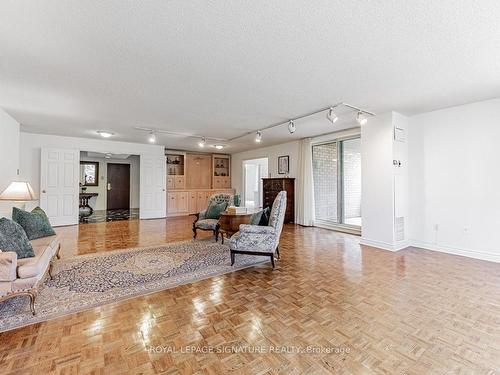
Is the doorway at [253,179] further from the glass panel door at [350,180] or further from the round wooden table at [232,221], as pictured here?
the round wooden table at [232,221]

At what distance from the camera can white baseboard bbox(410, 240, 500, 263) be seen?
3.79 meters

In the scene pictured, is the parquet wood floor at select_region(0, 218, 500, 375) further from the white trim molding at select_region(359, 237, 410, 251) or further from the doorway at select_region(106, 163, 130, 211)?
the doorway at select_region(106, 163, 130, 211)

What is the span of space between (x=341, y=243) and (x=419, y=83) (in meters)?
3.07

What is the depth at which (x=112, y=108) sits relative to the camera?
4234 millimetres

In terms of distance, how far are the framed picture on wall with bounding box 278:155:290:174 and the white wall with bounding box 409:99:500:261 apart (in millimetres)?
3465

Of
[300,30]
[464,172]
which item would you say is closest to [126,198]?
[300,30]

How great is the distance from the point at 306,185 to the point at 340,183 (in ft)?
3.14

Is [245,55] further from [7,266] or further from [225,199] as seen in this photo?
[225,199]

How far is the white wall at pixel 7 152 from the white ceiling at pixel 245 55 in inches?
16.3

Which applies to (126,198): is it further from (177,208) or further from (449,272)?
(449,272)

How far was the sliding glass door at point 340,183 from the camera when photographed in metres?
6.14

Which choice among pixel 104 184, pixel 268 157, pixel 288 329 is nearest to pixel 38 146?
pixel 104 184

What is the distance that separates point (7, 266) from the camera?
6.81 feet

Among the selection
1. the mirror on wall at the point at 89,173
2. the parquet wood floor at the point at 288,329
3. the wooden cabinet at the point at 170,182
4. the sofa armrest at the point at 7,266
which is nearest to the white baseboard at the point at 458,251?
the parquet wood floor at the point at 288,329
